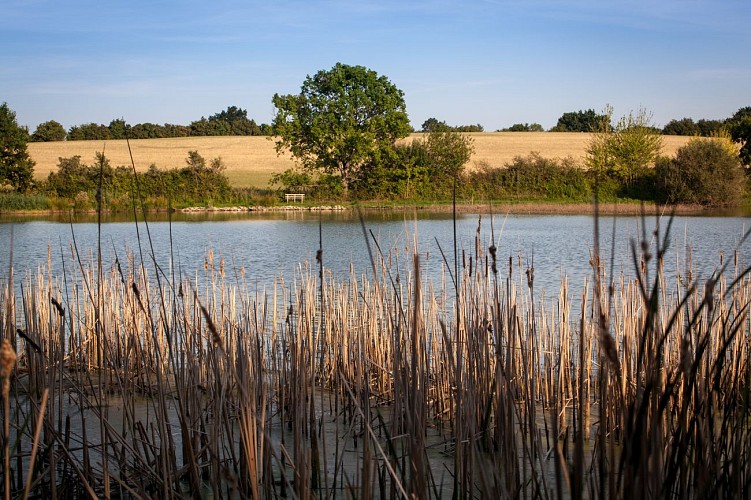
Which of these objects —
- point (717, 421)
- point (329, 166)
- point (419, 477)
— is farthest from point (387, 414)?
point (329, 166)

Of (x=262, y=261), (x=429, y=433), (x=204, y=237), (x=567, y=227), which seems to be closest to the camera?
(x=429, y=433)

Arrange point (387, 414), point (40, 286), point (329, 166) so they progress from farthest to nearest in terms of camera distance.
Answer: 1. point (329, 166)
2. point (40, 286)
3. point (387, 414)

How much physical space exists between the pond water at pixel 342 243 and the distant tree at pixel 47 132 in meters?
41.5

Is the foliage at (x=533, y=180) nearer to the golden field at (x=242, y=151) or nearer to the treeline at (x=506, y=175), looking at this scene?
the treeline at (x=506, y=175)

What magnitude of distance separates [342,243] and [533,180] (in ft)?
82.4

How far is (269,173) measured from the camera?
56562 mm

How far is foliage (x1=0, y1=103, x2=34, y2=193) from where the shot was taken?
1746 inches

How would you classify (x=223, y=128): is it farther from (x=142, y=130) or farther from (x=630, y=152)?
(x=630, y=152)

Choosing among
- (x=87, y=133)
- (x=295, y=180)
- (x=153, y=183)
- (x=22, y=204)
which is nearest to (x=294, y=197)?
(x=295, y=180)

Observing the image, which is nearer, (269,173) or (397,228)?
(397,228)

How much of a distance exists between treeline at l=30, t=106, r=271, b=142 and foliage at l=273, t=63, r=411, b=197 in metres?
28.6

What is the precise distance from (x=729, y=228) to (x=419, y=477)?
26.4 m

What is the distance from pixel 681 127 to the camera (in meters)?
76.2

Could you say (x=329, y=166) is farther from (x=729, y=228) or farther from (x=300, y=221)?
(x=729, y=228)
